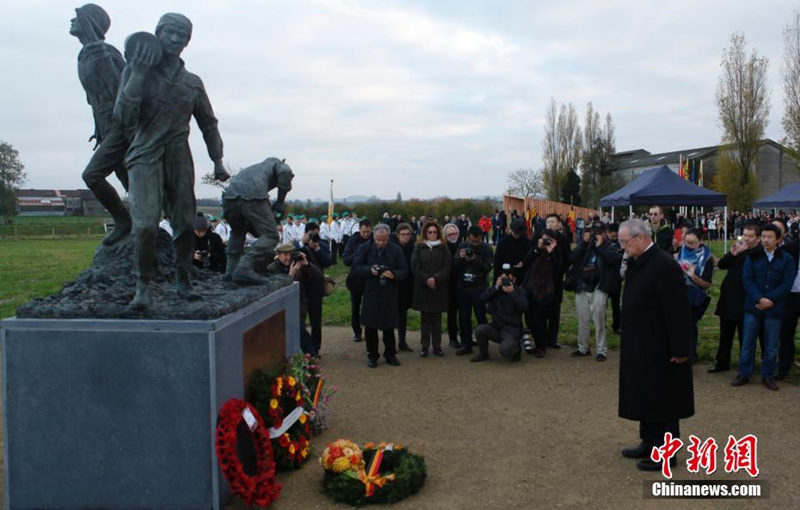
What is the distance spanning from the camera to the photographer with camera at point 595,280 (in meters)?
7.94

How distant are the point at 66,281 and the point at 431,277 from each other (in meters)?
10.4

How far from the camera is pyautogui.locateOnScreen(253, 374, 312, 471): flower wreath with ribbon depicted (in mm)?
4625

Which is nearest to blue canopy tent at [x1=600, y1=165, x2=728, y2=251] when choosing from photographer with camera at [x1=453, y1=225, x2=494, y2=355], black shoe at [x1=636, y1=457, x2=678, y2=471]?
photographer with camera at [x1=453, y1=225, x2=494, y2=355]

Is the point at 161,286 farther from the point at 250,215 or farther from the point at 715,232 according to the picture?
the point at 715,232

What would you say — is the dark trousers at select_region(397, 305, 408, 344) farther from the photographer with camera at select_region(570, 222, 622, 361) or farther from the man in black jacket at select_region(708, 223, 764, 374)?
the man in black jacket at select_region(708, 223, 764, 374)

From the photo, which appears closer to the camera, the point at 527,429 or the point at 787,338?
the point at 527,429

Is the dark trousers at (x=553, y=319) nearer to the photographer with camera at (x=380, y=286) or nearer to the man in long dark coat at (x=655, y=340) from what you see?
the photographer with camera at (x=380, y=286)

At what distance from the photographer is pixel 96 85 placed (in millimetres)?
5102

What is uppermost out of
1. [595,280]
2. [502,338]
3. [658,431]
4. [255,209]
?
[255,209]

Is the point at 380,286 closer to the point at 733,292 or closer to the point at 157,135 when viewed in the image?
the point at 157,135

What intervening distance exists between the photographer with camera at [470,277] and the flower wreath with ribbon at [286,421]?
374cm

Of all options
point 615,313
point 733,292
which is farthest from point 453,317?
point 733,292

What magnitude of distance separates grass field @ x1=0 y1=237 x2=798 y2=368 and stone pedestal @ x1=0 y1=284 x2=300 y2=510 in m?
6.29

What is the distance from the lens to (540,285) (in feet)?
26.8
